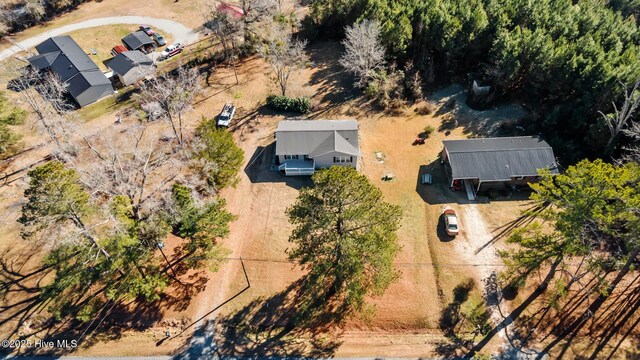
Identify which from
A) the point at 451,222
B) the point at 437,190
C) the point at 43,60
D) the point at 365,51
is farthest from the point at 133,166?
the point at 43,60

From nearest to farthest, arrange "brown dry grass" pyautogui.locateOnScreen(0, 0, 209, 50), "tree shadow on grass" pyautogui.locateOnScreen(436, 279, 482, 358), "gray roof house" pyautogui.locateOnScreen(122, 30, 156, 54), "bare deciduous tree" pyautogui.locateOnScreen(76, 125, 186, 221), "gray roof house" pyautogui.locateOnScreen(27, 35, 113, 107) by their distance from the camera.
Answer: "tree shadow on grass" pyautogui.locateOnScreen(436, 279, 482, 358)
"bare deciduous tree" pyautogui.locateOnScreen(76, 125, 186, 221)
"gray roof house" pyautogui.locateOnScreen(27, 35, 113, 107)
"gray roof house" pyautogui.locateOnScreen(122, 30, 156, 54)
"brown dry grass" pyautogui.locateOnScreen(0, 0, 209, 50)

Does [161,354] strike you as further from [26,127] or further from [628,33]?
[628,33]

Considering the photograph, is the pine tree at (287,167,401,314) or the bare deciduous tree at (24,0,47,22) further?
the bare deciduous tree at (24,0,47,22)

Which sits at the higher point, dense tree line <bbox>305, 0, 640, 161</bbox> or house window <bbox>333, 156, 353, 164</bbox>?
dense tree line <bbox>305, 0, 640, 161</bbox>

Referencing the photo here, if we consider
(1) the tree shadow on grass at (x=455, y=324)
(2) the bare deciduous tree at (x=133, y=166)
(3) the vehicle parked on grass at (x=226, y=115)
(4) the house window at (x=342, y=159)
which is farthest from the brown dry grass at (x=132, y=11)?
(1) the tree shadow on grass at (x=455, y=324)

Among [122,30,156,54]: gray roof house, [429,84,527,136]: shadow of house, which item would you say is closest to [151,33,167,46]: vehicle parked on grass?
[122,30,156,54]: gray roof house

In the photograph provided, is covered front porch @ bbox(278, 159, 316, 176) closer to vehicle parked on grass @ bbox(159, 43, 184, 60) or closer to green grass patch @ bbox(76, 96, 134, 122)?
green grass patch @ bbox(76, 96, 134, 122)

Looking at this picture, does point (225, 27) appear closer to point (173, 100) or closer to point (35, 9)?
point (173, 100)
